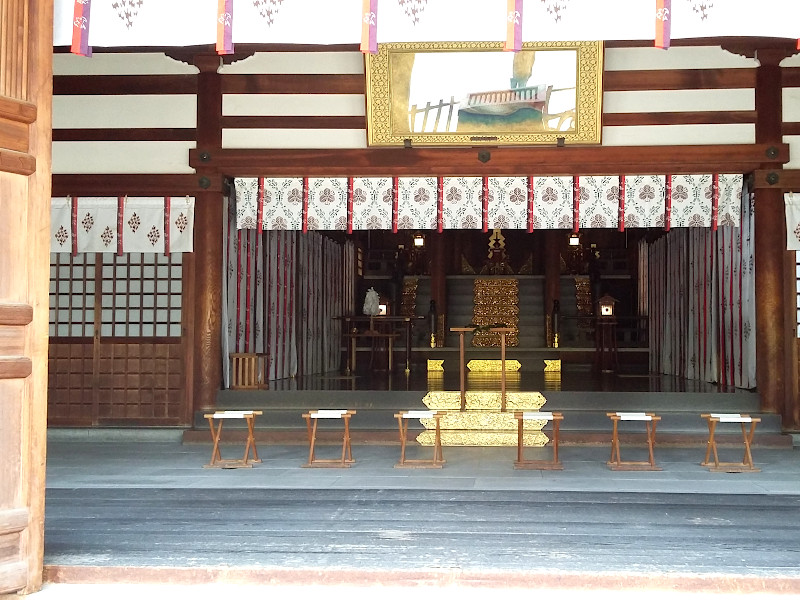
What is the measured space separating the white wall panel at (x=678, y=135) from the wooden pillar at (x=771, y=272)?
0.57ft

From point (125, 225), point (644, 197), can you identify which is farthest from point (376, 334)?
point (644, 197)

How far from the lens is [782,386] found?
28.8 ft

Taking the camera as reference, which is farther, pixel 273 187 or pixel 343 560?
pixel 273 187

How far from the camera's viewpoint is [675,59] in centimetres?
902

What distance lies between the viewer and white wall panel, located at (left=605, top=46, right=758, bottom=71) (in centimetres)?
895

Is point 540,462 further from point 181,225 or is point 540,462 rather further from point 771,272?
point 181,225

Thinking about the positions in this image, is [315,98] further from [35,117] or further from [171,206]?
[35,117]

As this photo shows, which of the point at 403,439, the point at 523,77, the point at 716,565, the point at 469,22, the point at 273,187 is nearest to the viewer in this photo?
the point at 716,565

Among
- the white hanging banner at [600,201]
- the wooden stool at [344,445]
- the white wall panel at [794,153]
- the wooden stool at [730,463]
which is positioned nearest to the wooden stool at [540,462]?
the wooden stool at [730,463]

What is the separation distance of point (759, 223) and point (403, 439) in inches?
170

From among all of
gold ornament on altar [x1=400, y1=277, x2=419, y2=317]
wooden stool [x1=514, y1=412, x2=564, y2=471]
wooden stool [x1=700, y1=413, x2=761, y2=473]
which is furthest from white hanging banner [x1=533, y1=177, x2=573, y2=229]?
gold ornament on altar [x1=400, y1=277, x2=419, y2=317]

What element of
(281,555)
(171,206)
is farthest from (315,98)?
(281,555)

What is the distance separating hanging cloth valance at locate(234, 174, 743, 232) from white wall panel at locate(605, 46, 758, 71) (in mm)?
1120

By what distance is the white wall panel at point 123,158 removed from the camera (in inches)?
364
